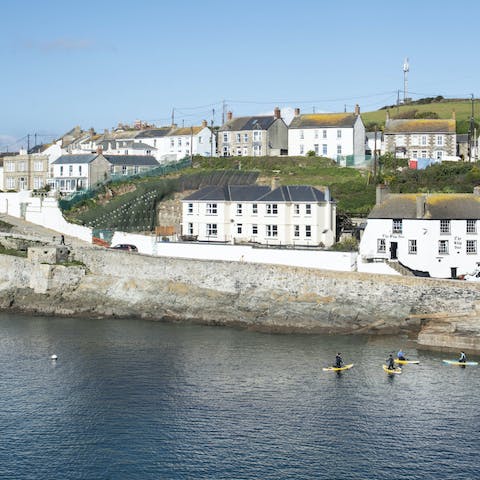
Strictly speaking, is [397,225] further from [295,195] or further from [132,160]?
[132,160]

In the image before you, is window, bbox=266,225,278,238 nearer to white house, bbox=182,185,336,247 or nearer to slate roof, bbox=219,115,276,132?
white house, bbox=182,185,336,247

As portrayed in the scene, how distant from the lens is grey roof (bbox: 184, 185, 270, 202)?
6956 cm

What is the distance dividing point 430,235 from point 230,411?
27.1 metres

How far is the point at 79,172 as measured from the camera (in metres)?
92.4

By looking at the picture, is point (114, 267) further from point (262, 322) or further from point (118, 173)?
point (118, 173)

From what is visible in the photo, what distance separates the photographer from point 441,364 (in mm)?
46906

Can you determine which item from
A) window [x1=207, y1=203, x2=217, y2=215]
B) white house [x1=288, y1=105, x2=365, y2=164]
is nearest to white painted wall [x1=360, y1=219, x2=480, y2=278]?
window [x1=207, y1=203, x2=217, y2=215]

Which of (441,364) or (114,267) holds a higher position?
(114,267)

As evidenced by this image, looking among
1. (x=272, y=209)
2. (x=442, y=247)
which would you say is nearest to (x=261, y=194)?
(x=272, y=209)

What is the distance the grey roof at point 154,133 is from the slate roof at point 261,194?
37.6 meters

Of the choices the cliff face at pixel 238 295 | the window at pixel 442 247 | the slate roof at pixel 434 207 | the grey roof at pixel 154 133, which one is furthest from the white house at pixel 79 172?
the window at pixel 442 247

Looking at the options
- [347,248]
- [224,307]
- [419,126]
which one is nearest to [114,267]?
[224,307]

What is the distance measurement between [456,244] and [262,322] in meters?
15.6

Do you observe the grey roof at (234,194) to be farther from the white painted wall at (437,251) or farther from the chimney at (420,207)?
the chimney at (420,207)
